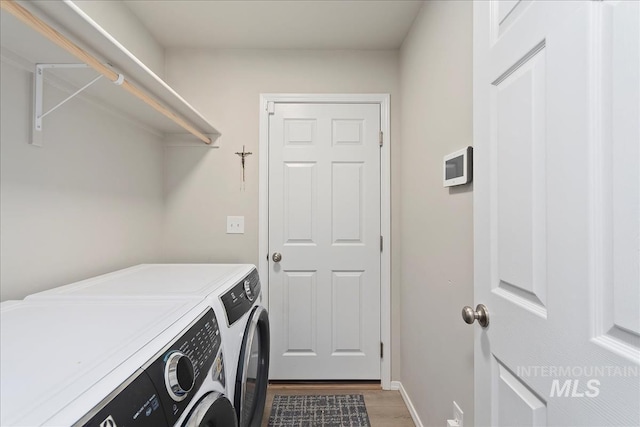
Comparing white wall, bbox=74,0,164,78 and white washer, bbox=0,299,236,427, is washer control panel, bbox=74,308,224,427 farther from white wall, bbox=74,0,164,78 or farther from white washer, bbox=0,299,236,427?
white wall, bbox=74,0,164,78

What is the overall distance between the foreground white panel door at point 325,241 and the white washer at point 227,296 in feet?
1.94

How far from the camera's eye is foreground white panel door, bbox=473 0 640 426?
441 mm

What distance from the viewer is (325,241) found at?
82.8 inches

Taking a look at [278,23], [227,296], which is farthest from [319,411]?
[278,23]

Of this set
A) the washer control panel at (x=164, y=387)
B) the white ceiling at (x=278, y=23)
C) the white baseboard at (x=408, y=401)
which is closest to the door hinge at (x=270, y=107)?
the white ceiling at (x=278, y=23)

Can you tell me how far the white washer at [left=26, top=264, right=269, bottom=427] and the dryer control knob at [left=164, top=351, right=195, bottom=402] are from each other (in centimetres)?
25

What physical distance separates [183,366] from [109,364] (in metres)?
0.16

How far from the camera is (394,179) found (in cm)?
209

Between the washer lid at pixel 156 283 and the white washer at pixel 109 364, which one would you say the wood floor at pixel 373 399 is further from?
the white washer at pixel 109 364

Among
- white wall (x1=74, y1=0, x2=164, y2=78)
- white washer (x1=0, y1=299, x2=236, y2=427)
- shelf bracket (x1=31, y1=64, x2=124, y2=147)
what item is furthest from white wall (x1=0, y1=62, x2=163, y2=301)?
white wall (x1=74, y1=0, x2=164, y2=78)

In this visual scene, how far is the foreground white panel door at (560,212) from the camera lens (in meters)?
0.44

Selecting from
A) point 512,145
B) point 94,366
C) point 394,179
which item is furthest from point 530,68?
point 394,179

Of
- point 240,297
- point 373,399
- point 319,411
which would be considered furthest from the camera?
point 373,399

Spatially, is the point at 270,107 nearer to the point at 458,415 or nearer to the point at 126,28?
the point at 126,28
